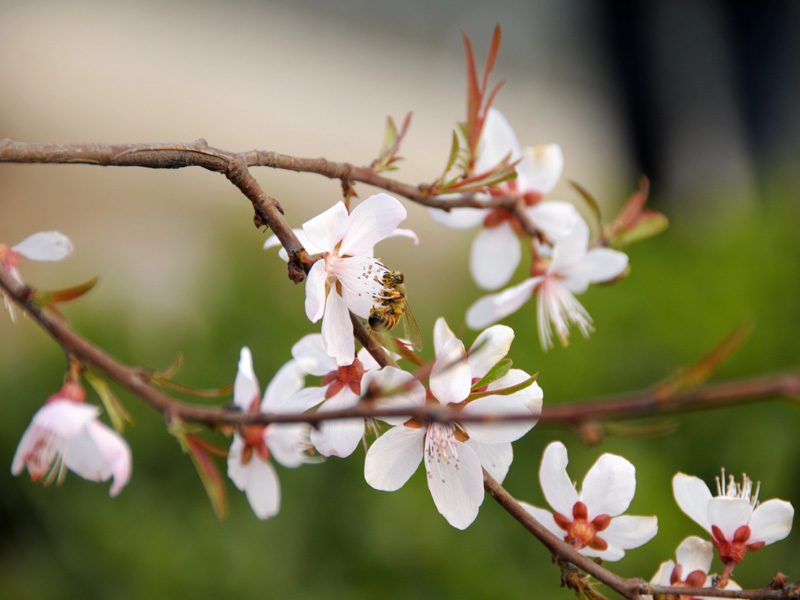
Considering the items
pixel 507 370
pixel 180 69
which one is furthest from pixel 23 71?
pixel 507 370

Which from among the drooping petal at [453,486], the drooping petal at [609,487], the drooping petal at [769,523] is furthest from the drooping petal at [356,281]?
the drooping petal at [769,523]

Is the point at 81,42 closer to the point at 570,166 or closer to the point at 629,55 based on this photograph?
the point at 570,166

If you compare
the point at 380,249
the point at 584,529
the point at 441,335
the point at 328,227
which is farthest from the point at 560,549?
the point at 380,249

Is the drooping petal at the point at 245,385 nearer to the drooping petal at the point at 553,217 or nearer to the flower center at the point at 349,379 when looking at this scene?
the flower center at the point at 349,379

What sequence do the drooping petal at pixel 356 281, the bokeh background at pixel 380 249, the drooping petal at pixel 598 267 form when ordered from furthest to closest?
the bokeh background at pixel 380 249
the drooping petal at pixel 598 267
the drooping petal at pixel 356 281

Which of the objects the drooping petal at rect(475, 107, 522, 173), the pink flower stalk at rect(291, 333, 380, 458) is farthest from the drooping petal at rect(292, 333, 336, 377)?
the drooping petal at rect(475, 107, 522, 173)

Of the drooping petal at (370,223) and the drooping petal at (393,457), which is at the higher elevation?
the drooping petal at (370,223)

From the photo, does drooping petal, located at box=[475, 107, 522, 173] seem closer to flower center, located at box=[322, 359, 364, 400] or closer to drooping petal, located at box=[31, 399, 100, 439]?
flower center, located at box=[322, 359, 364, 400]

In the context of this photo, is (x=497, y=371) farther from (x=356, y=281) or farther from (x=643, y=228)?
(x=643, y=228)
